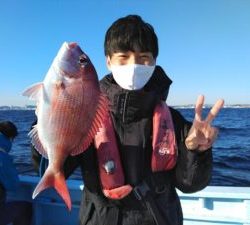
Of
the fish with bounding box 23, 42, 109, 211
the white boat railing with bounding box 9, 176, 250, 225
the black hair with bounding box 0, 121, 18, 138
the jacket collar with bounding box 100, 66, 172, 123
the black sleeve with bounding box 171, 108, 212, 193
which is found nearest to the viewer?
the fish with bounding box 23, 42, 109, 211

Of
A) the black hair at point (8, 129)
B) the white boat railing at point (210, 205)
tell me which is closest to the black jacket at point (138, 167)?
the white boat railing at point (210, 205)

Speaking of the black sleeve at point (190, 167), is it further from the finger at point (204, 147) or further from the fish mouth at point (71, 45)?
the fish mouth at point (71, 45)

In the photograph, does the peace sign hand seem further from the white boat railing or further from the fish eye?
the white boat railing

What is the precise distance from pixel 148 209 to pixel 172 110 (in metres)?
0.64

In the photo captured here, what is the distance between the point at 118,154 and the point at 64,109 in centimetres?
52

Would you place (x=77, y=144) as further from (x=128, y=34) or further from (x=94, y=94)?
(x=128, y=34)

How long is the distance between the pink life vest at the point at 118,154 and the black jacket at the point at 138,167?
4 centimetres

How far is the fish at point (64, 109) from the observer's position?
183cm

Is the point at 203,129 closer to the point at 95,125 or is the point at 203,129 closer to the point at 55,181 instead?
the point at 95,125

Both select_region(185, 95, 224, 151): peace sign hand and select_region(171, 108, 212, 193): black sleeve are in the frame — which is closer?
select_region(185, 95, 224, 151): peace sign hand

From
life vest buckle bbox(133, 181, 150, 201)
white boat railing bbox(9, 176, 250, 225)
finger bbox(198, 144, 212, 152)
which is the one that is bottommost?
white boat railing bbox(9, 176, 250, 225)

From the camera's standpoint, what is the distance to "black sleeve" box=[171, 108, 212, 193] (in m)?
2.07

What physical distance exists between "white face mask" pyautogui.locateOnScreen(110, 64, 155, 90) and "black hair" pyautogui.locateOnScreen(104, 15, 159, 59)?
111 mm

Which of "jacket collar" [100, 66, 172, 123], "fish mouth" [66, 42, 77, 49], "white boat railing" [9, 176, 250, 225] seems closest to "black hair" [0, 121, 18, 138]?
"white boat railing" [9, 176, 250, 225]
